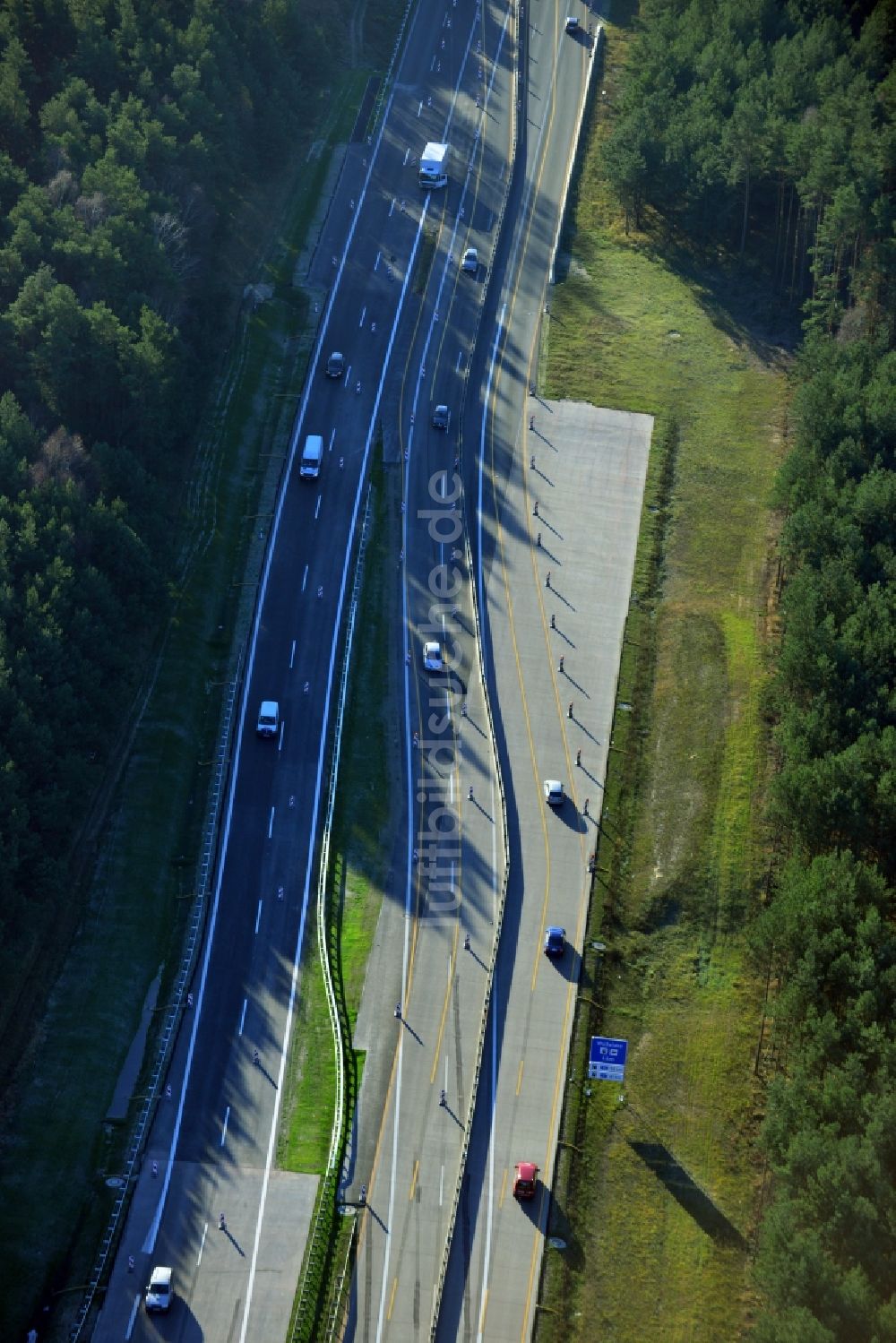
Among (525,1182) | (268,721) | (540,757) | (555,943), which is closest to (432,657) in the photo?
(540,757)

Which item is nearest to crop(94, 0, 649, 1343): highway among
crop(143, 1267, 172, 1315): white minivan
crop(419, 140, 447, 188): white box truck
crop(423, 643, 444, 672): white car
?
crop(423, 643, 444, 672): white car

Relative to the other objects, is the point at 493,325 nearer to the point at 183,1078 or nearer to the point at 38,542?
the point at 38,542

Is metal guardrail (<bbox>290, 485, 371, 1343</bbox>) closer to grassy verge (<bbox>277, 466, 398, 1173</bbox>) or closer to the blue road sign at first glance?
grassy verge (<bbox>277, 466, 398, 1173</bbox>)

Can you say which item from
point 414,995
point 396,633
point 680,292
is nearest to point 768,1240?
point 414,995

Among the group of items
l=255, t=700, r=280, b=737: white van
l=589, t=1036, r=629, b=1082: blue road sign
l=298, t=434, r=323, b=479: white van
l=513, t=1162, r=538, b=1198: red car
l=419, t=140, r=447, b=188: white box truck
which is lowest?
l=513, t=1162, r=538, b=1198: red car

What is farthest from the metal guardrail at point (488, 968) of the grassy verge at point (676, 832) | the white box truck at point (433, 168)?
the white box truck at point (433, 168)

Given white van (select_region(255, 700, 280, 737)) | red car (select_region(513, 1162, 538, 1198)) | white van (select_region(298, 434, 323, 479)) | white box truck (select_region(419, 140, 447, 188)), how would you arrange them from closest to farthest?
red car (select_region(513, 1162, 538, 1198))
white van (select_region(255, 700, 280, 737))
white van (select_region(298, 434, 323, 479))
white box truck (select_region(419, 140, 447, 188))
